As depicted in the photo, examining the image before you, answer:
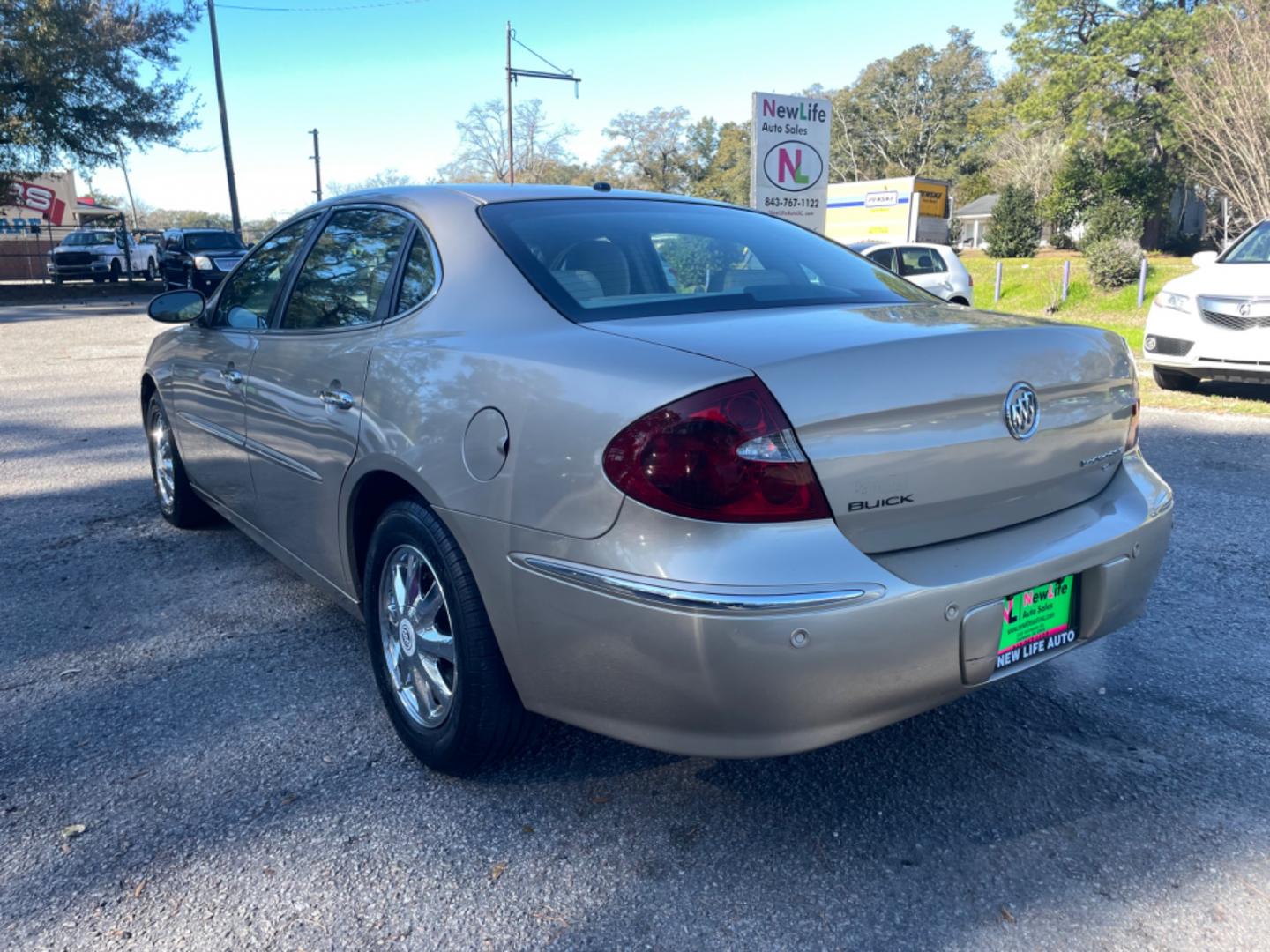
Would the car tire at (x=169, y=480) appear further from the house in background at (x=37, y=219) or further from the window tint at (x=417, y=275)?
the house in background at (x=37, y=219)

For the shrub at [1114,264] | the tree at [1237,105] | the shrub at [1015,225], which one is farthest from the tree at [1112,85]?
the shrub at [1114,264]

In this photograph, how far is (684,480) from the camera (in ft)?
6.54

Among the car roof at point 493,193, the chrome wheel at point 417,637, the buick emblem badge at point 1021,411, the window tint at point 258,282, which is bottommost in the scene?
the chrome wheel at point 417,637

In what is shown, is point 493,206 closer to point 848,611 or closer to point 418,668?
point 418,668

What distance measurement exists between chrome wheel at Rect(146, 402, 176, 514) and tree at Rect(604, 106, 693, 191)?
230 feet

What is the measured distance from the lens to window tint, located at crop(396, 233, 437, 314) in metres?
2.81

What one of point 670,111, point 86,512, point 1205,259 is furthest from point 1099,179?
point 670,111

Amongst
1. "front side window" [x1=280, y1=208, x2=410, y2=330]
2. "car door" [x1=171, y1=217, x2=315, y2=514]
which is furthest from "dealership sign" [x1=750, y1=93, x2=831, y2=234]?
"front side window" [x1=280, y1=208, x2=410, y2=330]

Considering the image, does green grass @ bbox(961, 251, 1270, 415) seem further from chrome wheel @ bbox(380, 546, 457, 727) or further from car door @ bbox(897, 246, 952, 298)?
chrome wheel @ bbox(380, 546, 457, 727)

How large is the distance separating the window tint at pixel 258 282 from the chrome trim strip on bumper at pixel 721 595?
2192mm

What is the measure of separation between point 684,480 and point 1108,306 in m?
19.1

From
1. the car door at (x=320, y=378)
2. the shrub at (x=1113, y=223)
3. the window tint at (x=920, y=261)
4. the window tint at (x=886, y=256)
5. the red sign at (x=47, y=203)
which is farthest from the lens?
the red sign at (x=47, y=203)

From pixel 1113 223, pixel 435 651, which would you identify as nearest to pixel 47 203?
pixel 1113 223

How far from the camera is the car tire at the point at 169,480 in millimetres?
4750
